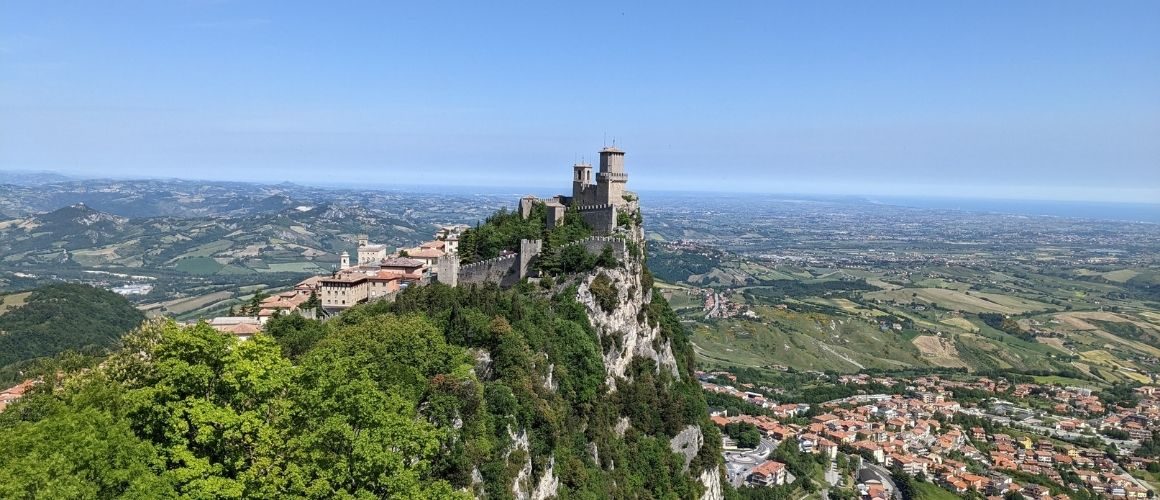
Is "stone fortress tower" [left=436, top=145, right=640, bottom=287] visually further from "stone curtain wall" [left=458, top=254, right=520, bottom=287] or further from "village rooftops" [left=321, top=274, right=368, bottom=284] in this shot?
"village rooftops" [left=321, top=274, right=368, bottom=284]

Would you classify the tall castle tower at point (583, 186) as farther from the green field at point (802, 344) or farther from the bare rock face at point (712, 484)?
the green field at point (802, 344)

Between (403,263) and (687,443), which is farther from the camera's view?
(403,263)

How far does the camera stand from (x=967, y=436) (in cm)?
9950

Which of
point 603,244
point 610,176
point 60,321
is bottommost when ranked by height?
point 60,321

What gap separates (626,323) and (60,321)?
105546 mm

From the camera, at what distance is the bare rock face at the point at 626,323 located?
48.2m

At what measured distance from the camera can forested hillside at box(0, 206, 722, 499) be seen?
759 inches

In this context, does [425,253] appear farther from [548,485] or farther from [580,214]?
[548,485]

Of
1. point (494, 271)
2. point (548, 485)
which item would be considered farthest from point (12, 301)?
point (548, 485)

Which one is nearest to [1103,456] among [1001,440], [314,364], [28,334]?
[1001,440]

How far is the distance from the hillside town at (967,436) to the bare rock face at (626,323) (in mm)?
24756

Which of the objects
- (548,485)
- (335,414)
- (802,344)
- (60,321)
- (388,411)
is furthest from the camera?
(802,344)

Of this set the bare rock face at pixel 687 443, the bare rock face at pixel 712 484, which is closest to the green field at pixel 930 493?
the bare rock face at pixel 712 484

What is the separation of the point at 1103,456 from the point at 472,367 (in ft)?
313
